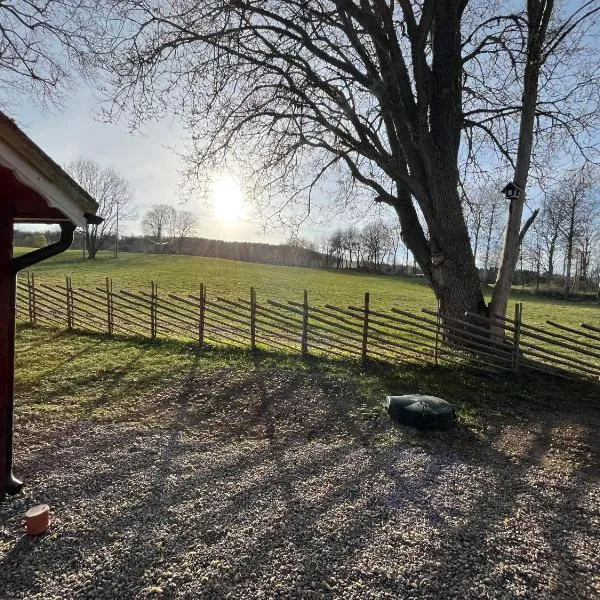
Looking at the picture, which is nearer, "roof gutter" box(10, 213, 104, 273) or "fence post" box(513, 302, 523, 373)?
"roof gutter" box(10, 213, 104, 273)

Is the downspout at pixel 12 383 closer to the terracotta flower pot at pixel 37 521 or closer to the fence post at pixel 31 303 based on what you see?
the terracotta flower pot at pixel 37 521

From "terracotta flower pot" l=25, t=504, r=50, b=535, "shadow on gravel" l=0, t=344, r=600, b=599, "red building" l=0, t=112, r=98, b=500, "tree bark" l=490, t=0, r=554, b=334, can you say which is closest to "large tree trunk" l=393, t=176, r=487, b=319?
"tree bark" l=490, t=0, r=554, b=334

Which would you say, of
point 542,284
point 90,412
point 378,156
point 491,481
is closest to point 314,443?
point 491,481

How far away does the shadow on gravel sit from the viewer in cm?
261

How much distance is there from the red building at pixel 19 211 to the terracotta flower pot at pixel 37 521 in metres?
0.76

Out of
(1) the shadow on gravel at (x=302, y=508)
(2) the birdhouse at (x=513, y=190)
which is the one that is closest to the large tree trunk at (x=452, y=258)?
(2) the birdhouse at (x=513, y=190)

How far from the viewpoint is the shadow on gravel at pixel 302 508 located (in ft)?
8.57

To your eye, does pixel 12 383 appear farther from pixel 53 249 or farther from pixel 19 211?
pixel 19 211

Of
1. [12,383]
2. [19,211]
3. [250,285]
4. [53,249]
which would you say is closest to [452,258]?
[53,249]

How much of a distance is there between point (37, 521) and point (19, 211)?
2.92m

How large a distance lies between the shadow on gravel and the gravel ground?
1 cm

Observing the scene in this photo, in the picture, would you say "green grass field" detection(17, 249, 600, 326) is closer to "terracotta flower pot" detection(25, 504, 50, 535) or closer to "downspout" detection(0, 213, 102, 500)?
"downspout" detection(0, 213, 102, 500)

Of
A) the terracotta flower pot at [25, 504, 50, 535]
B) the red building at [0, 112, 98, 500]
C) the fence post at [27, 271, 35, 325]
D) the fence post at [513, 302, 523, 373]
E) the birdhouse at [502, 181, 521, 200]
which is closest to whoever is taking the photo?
the red building at [0, 112, 98, 500]

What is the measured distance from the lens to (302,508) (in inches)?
134
